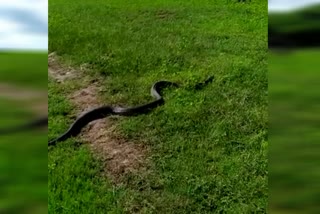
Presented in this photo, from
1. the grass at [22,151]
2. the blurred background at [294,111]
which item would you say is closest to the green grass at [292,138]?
the blurred background at [294,111]

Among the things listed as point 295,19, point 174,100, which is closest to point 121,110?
point 174,100

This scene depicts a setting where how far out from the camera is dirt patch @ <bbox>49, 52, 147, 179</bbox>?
366 cm

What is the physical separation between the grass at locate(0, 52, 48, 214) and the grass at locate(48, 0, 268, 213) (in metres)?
0.15

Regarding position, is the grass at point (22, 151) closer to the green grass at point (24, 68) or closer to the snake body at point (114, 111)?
the green grass at point (24, 68)

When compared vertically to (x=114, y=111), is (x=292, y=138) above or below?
below

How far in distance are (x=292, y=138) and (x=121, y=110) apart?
1064 mm

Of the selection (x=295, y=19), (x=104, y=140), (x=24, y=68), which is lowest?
(x=104, y=140)

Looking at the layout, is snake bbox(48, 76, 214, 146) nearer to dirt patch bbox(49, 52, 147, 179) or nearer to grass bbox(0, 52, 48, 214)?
dirt patch bbox(49, 52, 147, 179)

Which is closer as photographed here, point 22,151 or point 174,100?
point 174,100

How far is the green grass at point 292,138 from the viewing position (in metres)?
3.68

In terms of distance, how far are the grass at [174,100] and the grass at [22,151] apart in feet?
0.49

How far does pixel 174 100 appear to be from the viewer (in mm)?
3729

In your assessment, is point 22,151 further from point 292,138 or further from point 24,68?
point 292,138

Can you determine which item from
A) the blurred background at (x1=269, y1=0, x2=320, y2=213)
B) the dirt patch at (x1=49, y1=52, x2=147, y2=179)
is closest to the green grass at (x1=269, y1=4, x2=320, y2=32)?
the blurred background at (x1=269, y1=0, x2=320, y2=213)
